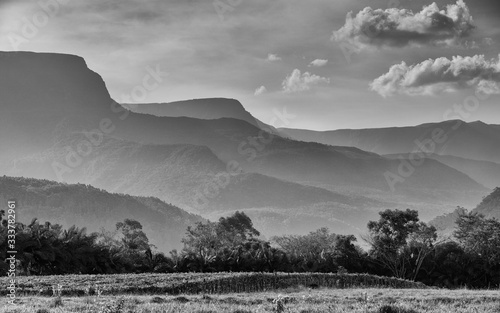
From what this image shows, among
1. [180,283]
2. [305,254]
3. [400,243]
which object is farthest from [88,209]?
[180,283]

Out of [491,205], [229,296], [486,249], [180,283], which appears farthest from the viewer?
[491,205]

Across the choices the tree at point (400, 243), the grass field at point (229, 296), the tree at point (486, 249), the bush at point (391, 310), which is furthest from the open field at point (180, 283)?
the tree at point (400, 243)

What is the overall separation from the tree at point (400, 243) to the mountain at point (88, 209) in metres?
86.1

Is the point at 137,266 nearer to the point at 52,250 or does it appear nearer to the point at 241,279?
the point at 52,250

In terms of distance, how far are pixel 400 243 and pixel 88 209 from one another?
106 m

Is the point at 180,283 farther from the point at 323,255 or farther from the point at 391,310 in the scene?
the point at 323,255

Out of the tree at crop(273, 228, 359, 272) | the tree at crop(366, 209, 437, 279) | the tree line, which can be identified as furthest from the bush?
the tree at crop(366, 209, 437, 279)

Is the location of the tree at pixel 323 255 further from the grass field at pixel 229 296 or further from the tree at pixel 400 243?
the grass field at pixel 229 296

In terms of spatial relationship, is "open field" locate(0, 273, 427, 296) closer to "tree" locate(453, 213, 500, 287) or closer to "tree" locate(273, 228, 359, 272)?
"tree" locate(273, 228, 359, 272)

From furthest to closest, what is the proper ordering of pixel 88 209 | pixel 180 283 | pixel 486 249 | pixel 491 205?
pixel 88 209
pixel 491 205
pixel 486 249
pixel 180 283

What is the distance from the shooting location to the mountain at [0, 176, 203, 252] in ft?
460

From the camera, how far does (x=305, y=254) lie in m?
52.8

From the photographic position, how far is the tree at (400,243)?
53.9 m

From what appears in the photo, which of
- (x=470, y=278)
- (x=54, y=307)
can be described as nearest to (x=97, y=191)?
(x=470, y=278)
